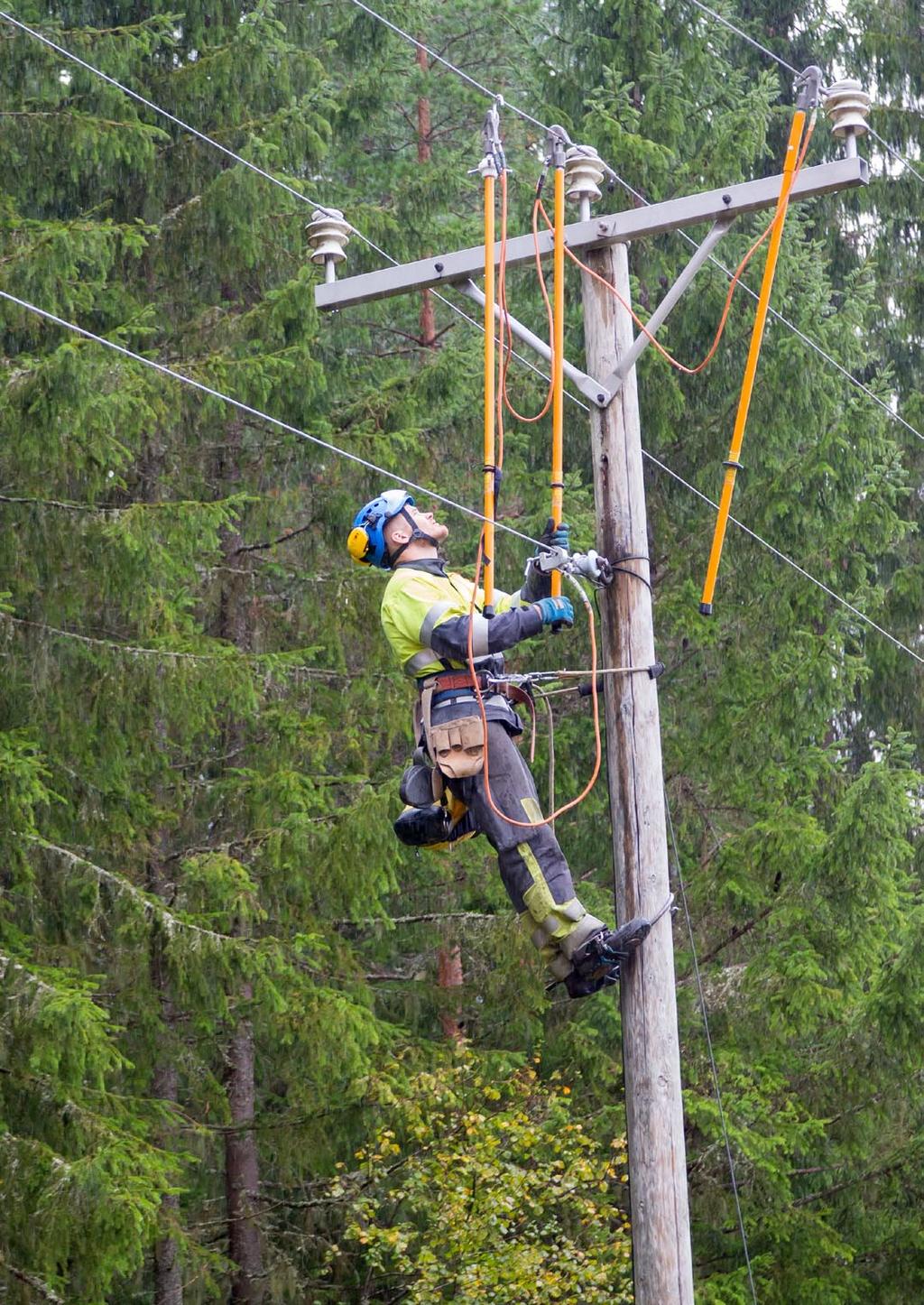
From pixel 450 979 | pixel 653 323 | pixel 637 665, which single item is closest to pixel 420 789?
pixel 637 665

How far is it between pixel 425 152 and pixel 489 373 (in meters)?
13.3

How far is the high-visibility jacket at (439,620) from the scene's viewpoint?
7.09 meters

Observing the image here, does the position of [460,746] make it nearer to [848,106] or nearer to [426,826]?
[426,826]

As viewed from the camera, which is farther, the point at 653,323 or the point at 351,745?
the point at 351,745

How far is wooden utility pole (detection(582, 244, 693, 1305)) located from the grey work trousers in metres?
0.21

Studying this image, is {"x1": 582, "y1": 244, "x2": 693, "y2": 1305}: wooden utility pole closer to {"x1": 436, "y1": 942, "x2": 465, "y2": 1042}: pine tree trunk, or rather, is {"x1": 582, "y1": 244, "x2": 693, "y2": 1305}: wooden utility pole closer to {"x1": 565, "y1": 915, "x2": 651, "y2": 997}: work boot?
{"x1": 565, "y1": 915, "x2": 651, "y2": 997}: work boot

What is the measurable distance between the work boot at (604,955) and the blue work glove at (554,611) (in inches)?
43.9

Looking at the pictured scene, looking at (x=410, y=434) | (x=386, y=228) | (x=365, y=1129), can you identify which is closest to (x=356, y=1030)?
(x=365, y=1129)

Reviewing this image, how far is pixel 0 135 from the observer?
14383mm

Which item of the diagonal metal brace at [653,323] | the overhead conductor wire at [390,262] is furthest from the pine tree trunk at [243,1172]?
the diagonal metal brace at [653,323]

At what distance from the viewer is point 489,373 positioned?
7.11m

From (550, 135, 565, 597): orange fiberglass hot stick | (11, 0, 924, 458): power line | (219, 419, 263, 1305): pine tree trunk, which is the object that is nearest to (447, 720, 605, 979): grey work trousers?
(550, 135, 565, 597): orange fiberglass hot stick

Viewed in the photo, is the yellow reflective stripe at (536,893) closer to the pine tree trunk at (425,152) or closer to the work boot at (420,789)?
the work boot at (420,789)

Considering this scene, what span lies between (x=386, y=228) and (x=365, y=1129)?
23.7ft
